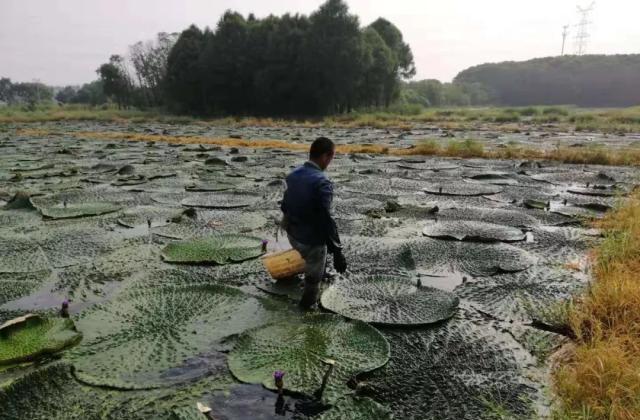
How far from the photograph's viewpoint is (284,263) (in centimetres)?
407

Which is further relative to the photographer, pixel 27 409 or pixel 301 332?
pixel 301 332

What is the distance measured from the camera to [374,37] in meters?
42.8

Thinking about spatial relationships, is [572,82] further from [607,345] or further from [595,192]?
[607,345]

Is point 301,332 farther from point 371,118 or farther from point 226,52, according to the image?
point 226,52

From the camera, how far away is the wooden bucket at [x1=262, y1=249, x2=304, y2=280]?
4.07 metres

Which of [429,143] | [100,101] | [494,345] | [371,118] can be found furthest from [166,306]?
[100,101]

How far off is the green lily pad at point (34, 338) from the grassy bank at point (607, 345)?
305cm

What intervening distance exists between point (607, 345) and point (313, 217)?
208cm

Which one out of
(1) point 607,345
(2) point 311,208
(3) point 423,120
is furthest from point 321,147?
(3) point 423,120

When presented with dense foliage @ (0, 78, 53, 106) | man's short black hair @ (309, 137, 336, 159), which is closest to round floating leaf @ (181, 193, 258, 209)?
man's short black hair @ (309, 137, 336, 159)

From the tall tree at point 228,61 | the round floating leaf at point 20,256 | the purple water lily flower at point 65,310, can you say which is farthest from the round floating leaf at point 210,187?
the tall tree at point 228,61

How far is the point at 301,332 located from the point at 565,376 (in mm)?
1662

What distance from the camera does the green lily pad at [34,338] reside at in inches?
112

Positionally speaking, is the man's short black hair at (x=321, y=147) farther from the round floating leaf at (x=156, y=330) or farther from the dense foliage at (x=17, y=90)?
the dense foliage at (x=17, y=90)
